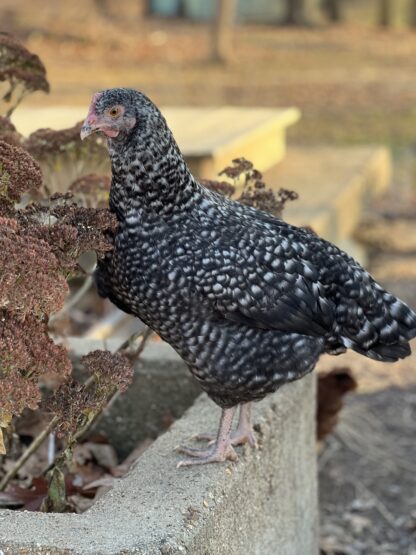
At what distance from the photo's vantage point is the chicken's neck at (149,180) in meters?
3.19

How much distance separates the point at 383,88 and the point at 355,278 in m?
13.2

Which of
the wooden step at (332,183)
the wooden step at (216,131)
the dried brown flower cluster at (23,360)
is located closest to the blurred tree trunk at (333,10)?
the wooden step at (332,183)

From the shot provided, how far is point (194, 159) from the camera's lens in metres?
6.92

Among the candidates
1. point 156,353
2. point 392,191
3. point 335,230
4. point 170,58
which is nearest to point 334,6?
point 170,58

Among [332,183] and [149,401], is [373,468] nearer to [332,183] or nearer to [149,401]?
[149,401]

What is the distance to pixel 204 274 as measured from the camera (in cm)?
314

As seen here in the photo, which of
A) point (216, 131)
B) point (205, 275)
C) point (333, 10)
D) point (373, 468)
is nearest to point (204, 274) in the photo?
point (205, 275)

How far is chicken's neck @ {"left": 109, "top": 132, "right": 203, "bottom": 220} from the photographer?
125 inches

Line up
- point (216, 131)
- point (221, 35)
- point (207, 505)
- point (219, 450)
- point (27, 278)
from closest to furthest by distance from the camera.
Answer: point (27, 278)
point (207, 505)
point (219, 450)
point (216, 131)
point (221, 35)

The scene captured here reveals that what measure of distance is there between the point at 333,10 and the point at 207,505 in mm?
21974

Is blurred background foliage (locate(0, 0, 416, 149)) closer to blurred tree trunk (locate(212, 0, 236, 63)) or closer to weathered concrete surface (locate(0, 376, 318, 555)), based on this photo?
blurred tree trunk (locate(212, 0, 236, 63))

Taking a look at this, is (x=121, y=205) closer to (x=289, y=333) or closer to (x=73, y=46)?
(x=289, y=333)

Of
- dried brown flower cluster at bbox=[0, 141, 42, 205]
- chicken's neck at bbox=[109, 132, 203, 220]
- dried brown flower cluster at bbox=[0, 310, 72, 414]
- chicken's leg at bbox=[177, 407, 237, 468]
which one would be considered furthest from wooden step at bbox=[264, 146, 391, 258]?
dried brown flower cluster at bbox=[0, 310, 72, 414]

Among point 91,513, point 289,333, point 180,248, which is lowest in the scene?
point 91,513
